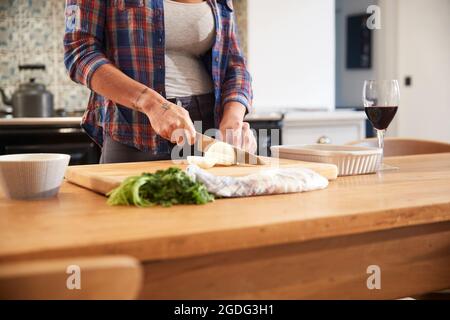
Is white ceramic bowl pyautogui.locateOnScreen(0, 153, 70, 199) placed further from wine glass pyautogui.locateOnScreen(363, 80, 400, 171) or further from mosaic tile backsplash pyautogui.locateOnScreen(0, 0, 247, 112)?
mosaic tile backsplash pyautogui.locateOnScreen(0, 0, 247, 112)

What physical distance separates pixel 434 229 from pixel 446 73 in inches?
175

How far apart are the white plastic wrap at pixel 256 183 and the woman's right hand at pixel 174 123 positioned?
0.16 m

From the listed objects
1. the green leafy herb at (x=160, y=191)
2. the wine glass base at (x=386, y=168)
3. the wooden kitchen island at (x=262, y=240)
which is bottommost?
the wooden kitchen island at (x=262, y=240)

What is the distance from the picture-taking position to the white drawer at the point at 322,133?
3.27 metres

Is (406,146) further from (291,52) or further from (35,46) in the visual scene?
(35,46)

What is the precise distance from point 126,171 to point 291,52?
2.71m

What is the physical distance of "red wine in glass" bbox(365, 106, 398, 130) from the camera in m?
1.34

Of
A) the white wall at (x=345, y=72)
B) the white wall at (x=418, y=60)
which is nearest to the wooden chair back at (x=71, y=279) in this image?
the white wall at (x=418, y=60)

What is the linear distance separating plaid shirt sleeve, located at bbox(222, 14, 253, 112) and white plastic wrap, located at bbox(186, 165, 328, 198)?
594 mm

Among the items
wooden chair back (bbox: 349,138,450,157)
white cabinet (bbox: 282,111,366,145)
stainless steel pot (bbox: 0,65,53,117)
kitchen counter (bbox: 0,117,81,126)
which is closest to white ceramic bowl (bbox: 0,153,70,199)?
wooden chair back (bbox: 349,138,450,157)

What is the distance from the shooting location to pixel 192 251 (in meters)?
0.70

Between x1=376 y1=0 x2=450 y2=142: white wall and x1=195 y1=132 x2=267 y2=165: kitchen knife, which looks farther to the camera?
x1=376 y1=0 x2=450 y2=142: white wall

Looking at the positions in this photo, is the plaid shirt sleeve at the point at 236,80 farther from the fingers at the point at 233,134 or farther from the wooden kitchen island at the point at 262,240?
the wooden kitchen island at the point at 262,240
